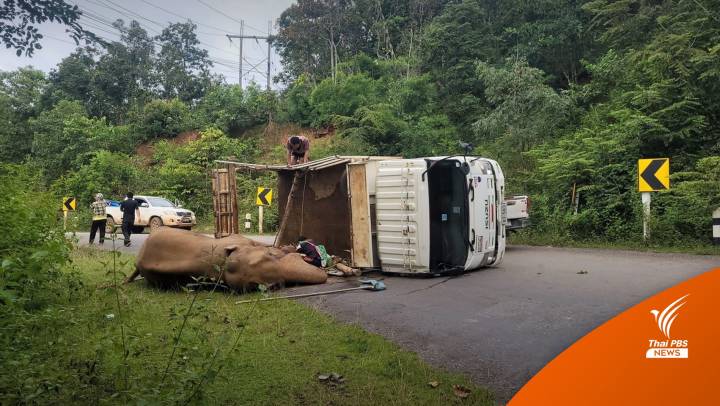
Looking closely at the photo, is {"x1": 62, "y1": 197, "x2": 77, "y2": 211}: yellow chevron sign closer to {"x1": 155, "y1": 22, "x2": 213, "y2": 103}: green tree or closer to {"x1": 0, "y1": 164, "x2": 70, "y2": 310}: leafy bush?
{"x1": 0, "y1": 164, "x2": 70, "y2": 310}: leafy bush

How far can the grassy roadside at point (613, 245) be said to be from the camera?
11.9m

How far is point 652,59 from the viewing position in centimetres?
1376

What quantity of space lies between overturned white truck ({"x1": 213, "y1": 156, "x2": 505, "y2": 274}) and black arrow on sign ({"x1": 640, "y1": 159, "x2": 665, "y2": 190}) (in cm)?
514

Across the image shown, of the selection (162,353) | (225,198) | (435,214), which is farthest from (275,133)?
(162,353)

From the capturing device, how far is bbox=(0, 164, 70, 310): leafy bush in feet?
15.8

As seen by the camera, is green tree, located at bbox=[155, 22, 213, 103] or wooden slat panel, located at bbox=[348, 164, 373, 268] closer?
green tree, located at bbox=[155, 22, 213, 103]

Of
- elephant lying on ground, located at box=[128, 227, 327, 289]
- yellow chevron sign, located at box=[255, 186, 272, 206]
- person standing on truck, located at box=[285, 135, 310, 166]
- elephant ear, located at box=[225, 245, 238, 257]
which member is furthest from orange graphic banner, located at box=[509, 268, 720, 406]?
yellow chevron sign, located at box=[255, 186, 272, 206]

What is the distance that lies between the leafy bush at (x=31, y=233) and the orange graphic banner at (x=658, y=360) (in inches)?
156

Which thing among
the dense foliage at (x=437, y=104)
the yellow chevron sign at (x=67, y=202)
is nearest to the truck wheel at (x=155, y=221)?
the dense foliage at (x=437, y=104)

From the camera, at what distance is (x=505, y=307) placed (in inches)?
268

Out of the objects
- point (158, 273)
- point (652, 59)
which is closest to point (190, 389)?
point (158, 273)

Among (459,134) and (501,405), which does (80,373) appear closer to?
(501,405)

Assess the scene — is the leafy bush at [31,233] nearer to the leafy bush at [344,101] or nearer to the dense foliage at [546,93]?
the dense foliage at [546,93]

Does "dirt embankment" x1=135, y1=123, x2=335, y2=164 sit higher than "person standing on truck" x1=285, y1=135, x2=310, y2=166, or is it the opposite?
"dirt embankment" x1=135, y1=123, x2=335, y2=164
